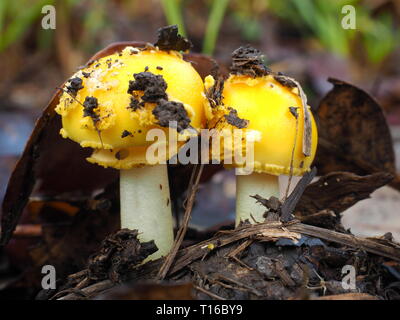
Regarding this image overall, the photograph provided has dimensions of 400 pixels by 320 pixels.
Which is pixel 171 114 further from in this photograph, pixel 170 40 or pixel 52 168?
pixel 52 168

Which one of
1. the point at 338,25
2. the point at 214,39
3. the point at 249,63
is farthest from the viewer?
the point at 214,39

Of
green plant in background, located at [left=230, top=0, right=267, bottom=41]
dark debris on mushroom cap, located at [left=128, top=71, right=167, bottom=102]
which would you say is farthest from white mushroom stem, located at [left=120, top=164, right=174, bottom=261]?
green plant in background, located at [left=230, top=0, right=267, bottom=41]

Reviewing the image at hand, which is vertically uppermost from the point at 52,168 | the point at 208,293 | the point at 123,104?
the point at 123,104

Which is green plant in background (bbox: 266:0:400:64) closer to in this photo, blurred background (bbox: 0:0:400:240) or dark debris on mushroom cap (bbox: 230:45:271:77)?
blurred background (bbox: 0:0:400:240)

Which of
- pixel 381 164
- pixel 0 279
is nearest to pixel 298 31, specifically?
pixel 381 164

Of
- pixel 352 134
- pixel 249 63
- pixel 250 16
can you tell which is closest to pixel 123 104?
pixel 249 63

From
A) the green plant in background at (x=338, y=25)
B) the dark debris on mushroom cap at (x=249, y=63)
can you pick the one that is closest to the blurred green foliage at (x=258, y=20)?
the green plant in background at (x=338, y=25)

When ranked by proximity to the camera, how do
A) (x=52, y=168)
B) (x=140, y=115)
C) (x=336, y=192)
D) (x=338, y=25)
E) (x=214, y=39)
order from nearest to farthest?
(x=140, y=115), (x=336, y=192), (x=52, y=168), (x=338, y=25), (x=214, y=39)

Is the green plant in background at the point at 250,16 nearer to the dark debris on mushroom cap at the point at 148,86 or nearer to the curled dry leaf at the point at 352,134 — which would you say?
the curled dry leaf at the point at 352,134

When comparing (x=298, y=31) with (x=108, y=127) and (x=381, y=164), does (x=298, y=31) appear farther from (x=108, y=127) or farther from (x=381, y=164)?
→ (x=108, y=127)
